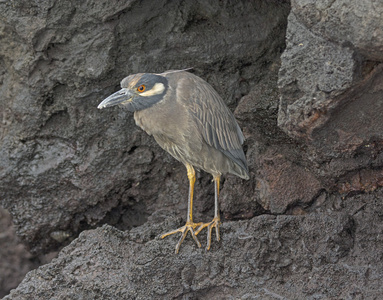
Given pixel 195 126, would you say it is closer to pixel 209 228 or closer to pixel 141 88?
pixel 141 88

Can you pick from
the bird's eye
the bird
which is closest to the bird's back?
the bird

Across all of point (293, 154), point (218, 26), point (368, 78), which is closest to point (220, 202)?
point (293, 154)

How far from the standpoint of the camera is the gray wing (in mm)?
3422

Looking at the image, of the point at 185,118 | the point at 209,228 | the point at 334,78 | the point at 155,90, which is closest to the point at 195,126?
the point at 185,118

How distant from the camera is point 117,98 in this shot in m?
3.23

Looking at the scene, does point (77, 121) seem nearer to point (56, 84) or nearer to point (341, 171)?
point (56, 84)

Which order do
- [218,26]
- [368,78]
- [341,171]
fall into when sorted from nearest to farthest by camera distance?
1. [368,78]
2. [341,171]
3. [218,26]

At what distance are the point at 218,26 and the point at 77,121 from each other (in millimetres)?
1282

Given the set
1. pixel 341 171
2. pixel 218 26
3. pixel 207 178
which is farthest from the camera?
pixel 207 178

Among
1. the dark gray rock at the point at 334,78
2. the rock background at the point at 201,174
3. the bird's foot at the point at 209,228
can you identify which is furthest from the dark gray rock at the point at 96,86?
the dark gray rock at the point at 334,78

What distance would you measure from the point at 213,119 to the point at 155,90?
45 centimetres

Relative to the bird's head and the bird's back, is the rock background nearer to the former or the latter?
the bird's back

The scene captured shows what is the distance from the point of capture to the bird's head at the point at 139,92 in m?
3.23

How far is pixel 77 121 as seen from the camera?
398cm
